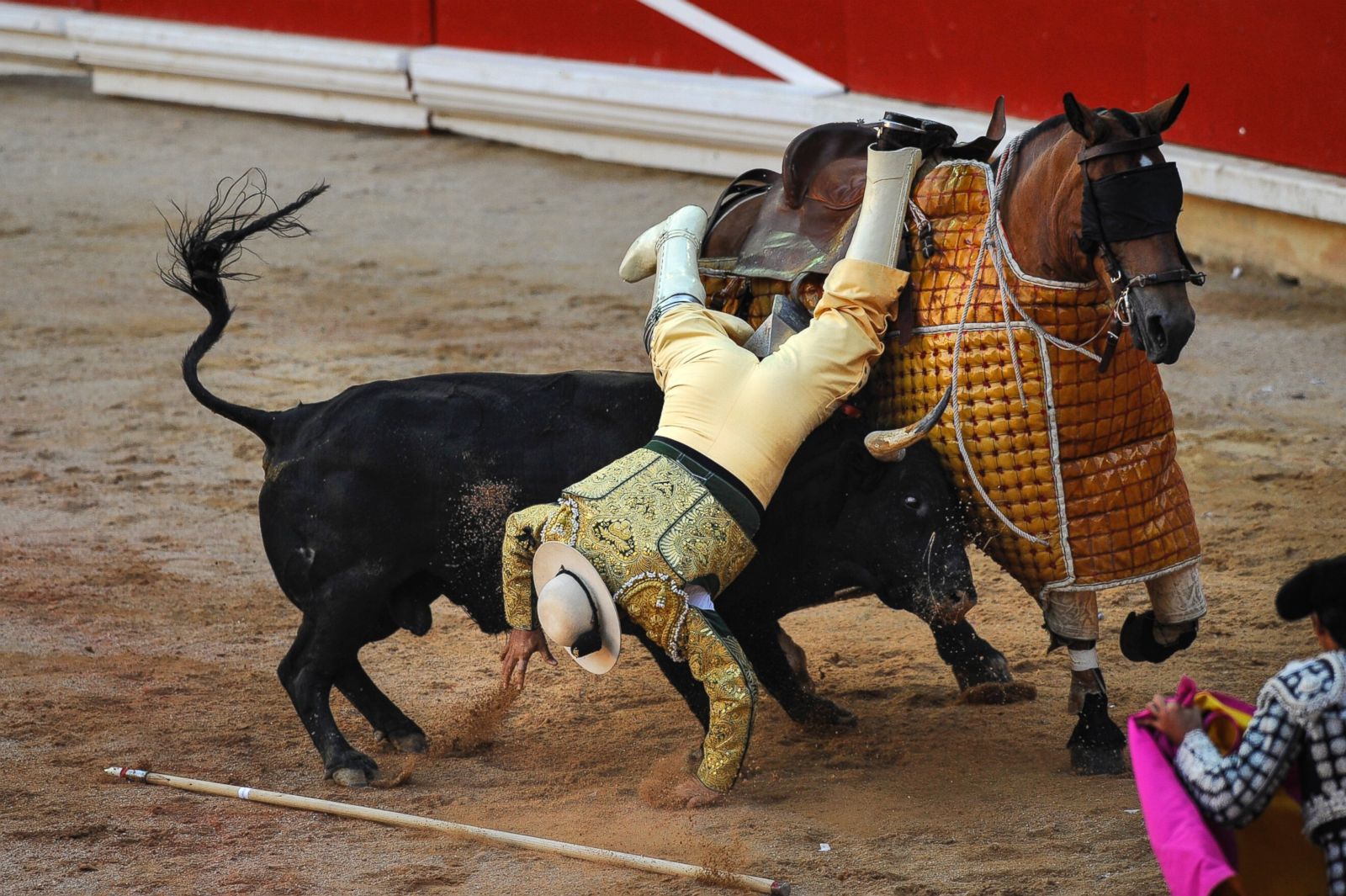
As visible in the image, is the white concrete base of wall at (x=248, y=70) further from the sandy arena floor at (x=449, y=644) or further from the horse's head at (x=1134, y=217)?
the horse's head at (x=1134, y=217)

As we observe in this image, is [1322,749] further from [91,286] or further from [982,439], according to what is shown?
[91,286]

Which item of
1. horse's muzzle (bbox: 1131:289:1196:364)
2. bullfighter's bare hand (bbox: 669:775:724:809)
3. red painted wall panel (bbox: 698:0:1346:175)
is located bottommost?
bullfighter's bare hand (bbox: 669:775:724:809)

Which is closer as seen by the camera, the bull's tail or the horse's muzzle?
the horse's muzzle

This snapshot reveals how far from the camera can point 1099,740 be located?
13.6 ft

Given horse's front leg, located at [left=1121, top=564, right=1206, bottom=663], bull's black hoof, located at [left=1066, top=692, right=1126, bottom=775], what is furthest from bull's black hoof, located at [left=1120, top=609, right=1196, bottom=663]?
bull's black hoof, located at [left=1066, top=692, right=1126, bottom=775]

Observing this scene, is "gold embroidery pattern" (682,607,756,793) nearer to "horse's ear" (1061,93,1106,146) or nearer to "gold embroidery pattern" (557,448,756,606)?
"gold embroidery pattern" (557,448,756,606)

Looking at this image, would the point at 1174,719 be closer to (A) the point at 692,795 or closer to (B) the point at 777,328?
(A) the point at 692,795

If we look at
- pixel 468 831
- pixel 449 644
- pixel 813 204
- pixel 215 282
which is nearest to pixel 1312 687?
pixel 468 831

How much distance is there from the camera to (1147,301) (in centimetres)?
357

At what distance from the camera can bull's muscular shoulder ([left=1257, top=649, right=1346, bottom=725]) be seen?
2.67 metres

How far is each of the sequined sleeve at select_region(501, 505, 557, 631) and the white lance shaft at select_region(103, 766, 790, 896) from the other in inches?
18.8

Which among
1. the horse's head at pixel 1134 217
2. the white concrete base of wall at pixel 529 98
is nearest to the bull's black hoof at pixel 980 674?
the horse's head at pixel 1134 217

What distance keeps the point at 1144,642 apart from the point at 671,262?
1.50 metres

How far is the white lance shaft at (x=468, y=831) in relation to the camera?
3615mm
